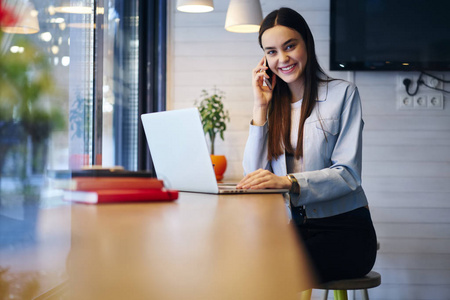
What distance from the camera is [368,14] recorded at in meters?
2.88

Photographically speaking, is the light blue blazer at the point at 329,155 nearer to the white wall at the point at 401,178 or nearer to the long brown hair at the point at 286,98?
the long brown hair at the point at 286,98

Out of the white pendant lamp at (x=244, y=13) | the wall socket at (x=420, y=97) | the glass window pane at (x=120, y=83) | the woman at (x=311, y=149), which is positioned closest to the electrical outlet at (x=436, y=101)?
the wall socket at (x=420, y=97)

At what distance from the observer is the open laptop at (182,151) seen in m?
1.28

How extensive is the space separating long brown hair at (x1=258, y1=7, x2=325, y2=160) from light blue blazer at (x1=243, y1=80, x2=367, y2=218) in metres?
0.02

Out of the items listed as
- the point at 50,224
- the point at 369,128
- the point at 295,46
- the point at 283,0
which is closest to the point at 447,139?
A: the point at 369,128

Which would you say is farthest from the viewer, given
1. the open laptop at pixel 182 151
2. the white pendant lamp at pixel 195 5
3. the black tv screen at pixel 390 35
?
the black tv screen at pixel 390 35

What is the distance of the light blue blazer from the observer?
59.9 inches

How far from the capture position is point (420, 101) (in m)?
2.93

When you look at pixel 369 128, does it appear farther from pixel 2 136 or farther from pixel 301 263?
pixel 2 136

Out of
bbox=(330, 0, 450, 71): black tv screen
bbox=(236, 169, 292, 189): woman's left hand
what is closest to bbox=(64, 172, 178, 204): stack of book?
bbox=(236, 169, 292, 189): woman's left hand

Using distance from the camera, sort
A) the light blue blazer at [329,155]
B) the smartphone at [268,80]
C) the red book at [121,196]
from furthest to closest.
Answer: the smartphone at [268,80] → the light blue blazer at [329,155] → the red book at [121,196]

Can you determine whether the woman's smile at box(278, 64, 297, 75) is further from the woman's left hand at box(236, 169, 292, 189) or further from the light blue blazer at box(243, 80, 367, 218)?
the woman's left hand at box(236, 169, 292, 189)

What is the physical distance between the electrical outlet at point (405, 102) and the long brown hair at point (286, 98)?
1.27 meters

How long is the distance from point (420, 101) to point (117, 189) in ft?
7.85
